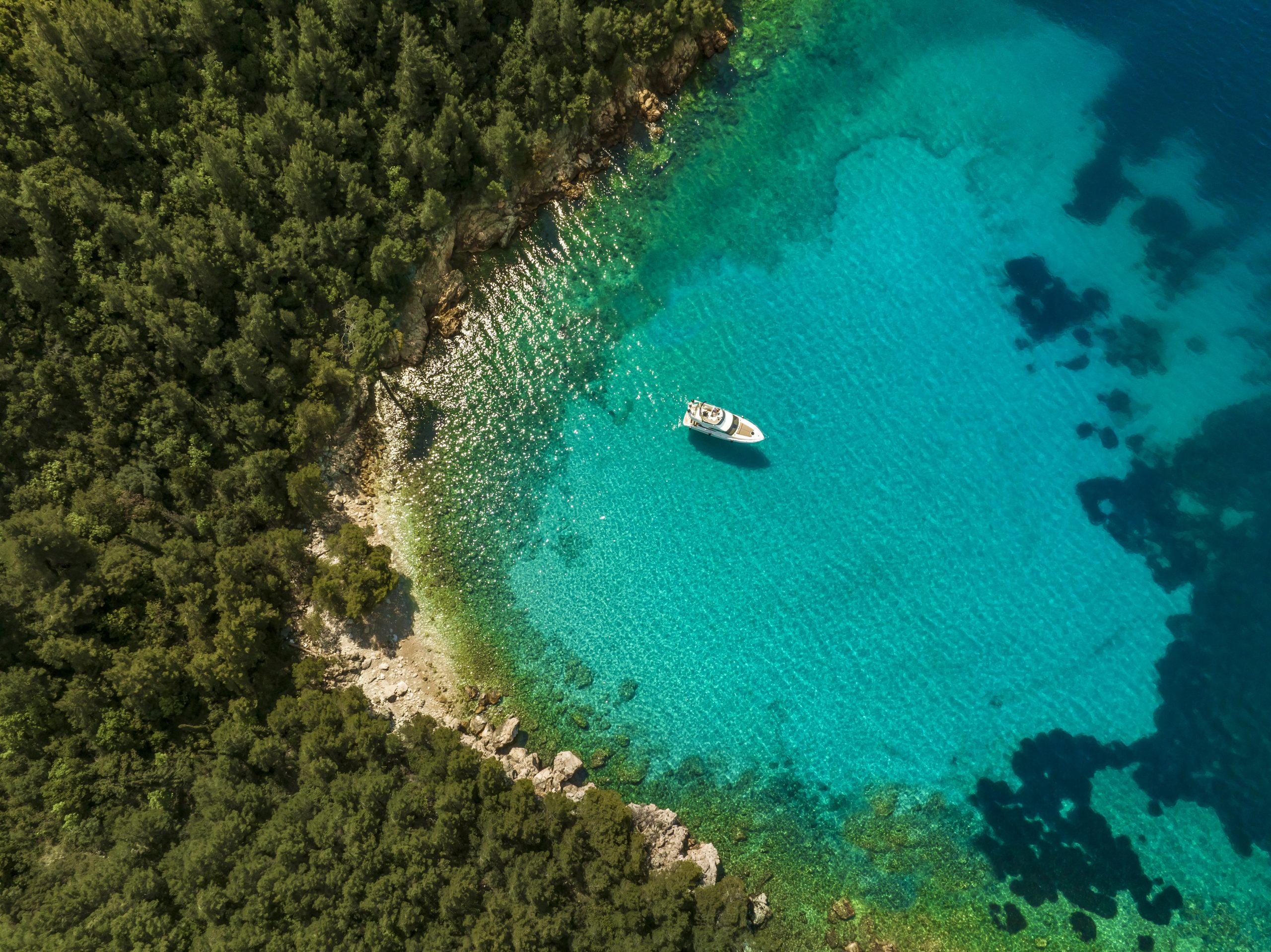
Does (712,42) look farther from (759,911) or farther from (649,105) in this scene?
(759,911)

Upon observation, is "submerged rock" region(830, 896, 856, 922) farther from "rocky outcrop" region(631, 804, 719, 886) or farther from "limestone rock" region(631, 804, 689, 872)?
"limestone rock" region(631, 804, 689, 872)

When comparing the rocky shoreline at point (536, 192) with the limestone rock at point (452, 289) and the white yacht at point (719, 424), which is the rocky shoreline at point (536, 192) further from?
the white yacht at point (719, 424)

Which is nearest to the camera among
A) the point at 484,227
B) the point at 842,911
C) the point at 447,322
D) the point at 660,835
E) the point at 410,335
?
the point at 660,835

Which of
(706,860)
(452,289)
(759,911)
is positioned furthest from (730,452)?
(759,911)

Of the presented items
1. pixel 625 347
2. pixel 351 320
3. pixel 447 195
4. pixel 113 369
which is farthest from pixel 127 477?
pixel 625 347

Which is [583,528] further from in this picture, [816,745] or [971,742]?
[971,742]

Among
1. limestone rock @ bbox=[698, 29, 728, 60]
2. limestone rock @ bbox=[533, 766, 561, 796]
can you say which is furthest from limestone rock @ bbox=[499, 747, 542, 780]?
limestone rock @ bbox=[698, 29, 728, 60]

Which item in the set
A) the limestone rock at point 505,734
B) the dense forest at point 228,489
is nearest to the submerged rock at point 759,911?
the dense forest at point 228,489
